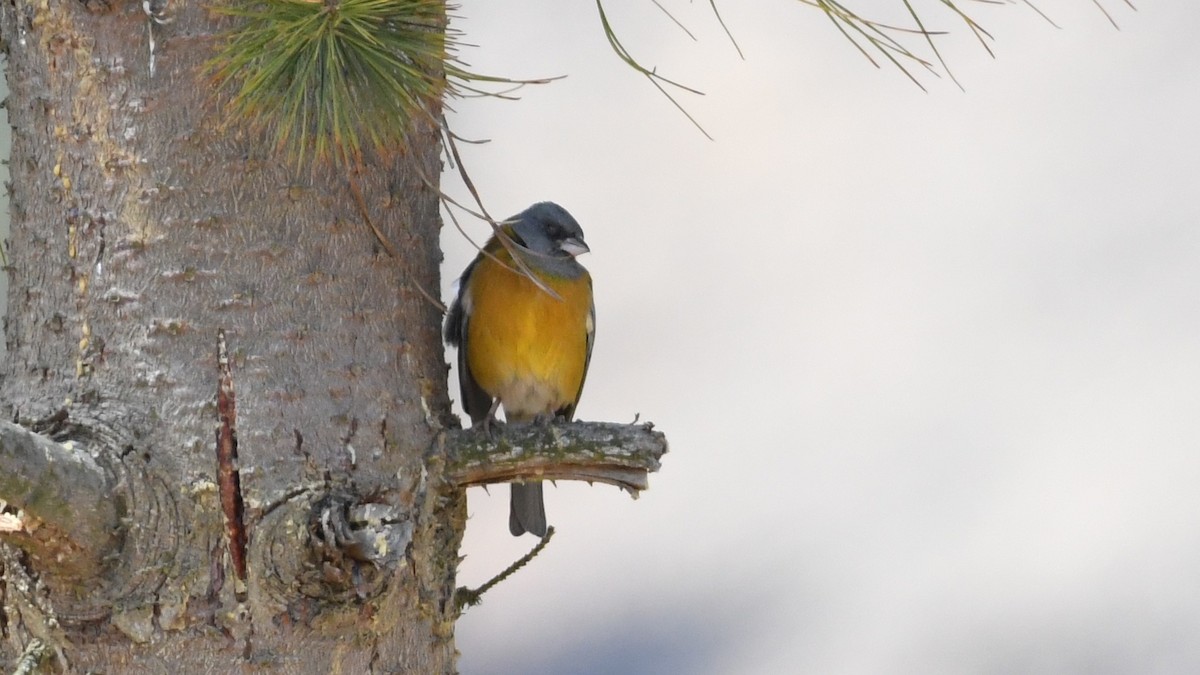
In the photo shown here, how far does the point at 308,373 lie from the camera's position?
2352 mm

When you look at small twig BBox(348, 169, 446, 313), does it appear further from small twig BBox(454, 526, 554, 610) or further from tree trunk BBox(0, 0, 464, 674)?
small twig BBox(454, 526, 554, 610)

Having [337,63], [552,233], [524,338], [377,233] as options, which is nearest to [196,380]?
[377,233]

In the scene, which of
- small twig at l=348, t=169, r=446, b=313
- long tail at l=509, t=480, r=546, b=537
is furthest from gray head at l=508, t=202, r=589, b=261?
small twig at l=348, t=169, r=446, b=313

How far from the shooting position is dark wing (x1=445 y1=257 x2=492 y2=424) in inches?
149

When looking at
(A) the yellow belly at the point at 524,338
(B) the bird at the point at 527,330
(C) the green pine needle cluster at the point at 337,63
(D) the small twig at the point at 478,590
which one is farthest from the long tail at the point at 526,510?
(C) the green pine needle cluster at the point at 337,63

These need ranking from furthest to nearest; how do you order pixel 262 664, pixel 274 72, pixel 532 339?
pixel 532 339 < pixel 262 664 < pixel 274 72

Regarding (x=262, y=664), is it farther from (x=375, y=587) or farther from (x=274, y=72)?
(x=274, y=72)

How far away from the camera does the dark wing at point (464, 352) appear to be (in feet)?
12.4

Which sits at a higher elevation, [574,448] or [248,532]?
[574,448]

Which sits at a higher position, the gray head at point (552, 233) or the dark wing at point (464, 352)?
the gray head at point (552, 233)

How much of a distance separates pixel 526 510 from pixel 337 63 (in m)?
2.04

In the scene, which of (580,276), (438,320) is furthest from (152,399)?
(580,276)

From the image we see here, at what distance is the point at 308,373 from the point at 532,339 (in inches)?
58.9

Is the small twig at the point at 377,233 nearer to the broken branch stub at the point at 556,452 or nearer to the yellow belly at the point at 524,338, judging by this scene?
the broken branch stub at the point at 556,452
